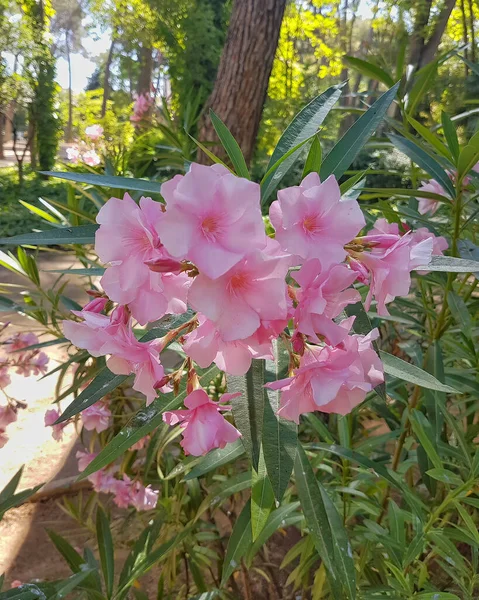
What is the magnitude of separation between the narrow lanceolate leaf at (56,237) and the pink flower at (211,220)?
22cm

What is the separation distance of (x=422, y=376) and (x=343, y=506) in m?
0.51

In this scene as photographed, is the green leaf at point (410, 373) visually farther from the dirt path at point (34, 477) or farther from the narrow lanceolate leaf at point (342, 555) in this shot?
the dirt path at point (34, 477)

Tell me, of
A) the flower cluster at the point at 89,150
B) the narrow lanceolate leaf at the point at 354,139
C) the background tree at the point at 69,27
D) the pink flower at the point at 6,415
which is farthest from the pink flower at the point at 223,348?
the background tree at the point at 69,27

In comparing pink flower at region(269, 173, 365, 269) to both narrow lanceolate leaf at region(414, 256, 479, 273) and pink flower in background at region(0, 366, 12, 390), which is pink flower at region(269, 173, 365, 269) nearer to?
narrow lanceolate leaf at region(414, 256, 479, 273)

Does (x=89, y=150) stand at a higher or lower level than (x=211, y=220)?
lower

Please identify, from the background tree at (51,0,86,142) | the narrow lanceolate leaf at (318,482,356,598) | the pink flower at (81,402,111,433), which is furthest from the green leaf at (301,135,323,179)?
the background tree at (51,0,86,142)

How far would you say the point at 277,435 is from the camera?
20.0 inches

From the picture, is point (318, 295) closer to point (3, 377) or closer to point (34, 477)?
point (3, 377)

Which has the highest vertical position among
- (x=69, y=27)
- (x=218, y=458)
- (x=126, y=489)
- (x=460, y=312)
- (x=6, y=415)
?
(x=69, y=27)

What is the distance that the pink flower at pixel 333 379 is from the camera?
1.43 feet

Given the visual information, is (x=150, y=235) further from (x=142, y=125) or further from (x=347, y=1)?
(x=347, y=1)

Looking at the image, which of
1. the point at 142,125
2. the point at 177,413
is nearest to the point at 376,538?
the point at 177,413

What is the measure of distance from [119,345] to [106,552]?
819 millimetres

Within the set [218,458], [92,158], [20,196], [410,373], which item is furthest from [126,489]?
[20,196]
